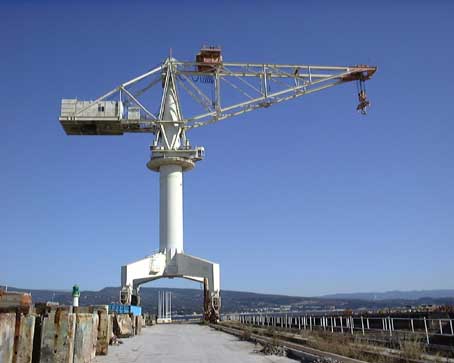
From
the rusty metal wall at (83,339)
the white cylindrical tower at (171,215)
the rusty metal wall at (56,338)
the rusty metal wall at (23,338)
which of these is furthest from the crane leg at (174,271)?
the rusty metal wall at (23,338)

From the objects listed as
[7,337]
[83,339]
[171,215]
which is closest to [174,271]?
[171,215]

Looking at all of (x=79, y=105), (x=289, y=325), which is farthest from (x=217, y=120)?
(x=289, y=325)

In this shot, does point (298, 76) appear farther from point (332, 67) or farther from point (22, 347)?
point (22, 347)

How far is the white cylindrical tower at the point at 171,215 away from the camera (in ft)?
173

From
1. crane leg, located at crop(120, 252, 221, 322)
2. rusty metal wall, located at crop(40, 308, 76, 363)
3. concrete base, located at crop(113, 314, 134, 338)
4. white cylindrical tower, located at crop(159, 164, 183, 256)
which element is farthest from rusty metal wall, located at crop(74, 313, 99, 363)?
white cylindrical tower, located at crop(159, 164, 183, 256)

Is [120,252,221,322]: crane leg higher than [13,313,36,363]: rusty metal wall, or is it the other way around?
[120,252,221,322]: crane leg

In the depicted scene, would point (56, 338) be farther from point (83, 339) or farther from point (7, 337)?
point (7, 337)

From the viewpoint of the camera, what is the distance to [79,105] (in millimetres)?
51625

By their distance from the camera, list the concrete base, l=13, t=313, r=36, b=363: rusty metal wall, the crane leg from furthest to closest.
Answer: the crane leg, the concrete base, l=13, t=313, r=36, b=363: rusty metal wall

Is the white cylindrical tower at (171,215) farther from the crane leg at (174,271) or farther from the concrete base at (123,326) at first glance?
the concrete base at (123,326)

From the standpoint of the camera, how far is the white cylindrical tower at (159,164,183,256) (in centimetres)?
5284

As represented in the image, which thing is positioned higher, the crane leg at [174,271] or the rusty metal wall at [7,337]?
the crane leg at [174,271]

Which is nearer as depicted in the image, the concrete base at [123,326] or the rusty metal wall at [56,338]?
the rusty metal wall at [56,338]

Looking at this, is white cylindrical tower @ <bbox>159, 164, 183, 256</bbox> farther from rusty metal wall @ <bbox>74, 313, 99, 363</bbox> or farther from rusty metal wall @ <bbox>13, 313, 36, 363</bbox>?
rusty metal wall @ <bbox>13, 313, 36, 363</bbox>
